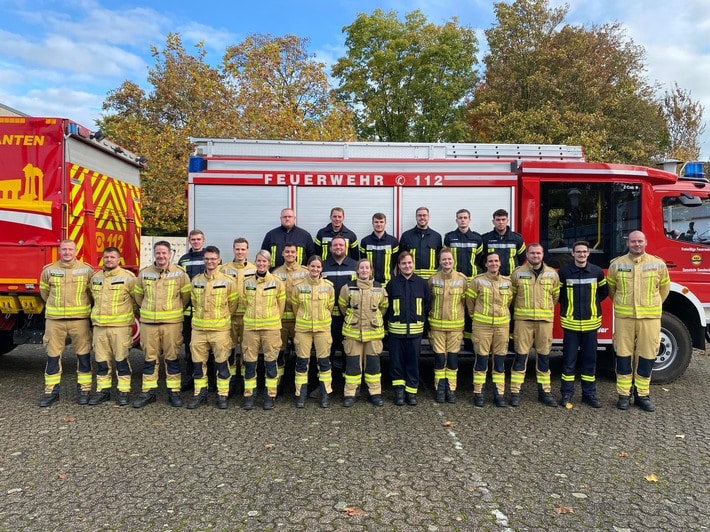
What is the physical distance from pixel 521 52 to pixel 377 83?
812 centimetres

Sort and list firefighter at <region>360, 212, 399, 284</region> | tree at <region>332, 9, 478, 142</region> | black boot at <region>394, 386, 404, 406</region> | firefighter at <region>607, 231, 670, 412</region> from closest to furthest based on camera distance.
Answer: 1. firefighter at <region>607, 231, 670, 412</region>
2. black boot at <region>394, 386, 404, 406</region>
3. firefighter at <region>360, 212, 399, 284</region>
4. tree at <region>332, 9, 478, 142</region>

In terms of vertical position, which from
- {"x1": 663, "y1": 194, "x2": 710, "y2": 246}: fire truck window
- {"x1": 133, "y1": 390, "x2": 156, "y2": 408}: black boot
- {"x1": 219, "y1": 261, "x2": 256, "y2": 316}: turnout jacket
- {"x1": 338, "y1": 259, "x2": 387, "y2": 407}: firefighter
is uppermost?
{"x1": 663, "y1": 194, "x2": 710, "y2": 246}: fire truck window

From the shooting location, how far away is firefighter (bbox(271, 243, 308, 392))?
18.7ft

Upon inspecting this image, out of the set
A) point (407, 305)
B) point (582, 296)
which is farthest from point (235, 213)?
point (582, 296)

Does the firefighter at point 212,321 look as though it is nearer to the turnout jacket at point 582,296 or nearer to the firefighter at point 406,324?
the firefighter at point 406,324

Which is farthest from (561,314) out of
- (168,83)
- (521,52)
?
(168,83)

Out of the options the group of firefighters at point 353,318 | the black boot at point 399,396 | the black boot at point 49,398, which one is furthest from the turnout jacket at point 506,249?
the black boot at point 49,398

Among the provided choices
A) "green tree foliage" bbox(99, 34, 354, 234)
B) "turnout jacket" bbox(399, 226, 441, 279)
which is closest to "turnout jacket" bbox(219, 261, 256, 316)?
"turnout jacket" bbox(399, 226, 441, 279)

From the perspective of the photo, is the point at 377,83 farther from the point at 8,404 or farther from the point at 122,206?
the point at 8,404

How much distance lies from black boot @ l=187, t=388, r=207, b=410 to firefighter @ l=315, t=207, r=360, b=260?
1963 mm

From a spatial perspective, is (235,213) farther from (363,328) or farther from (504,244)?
(504,244)

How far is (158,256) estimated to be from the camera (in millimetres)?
5441

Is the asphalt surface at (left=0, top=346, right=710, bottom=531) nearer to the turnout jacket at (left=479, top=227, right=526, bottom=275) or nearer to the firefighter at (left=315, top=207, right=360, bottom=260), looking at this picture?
the turnout jacket at (left=479, top=227, right=526, bottom=275)

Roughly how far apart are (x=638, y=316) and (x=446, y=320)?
1.96 meters
